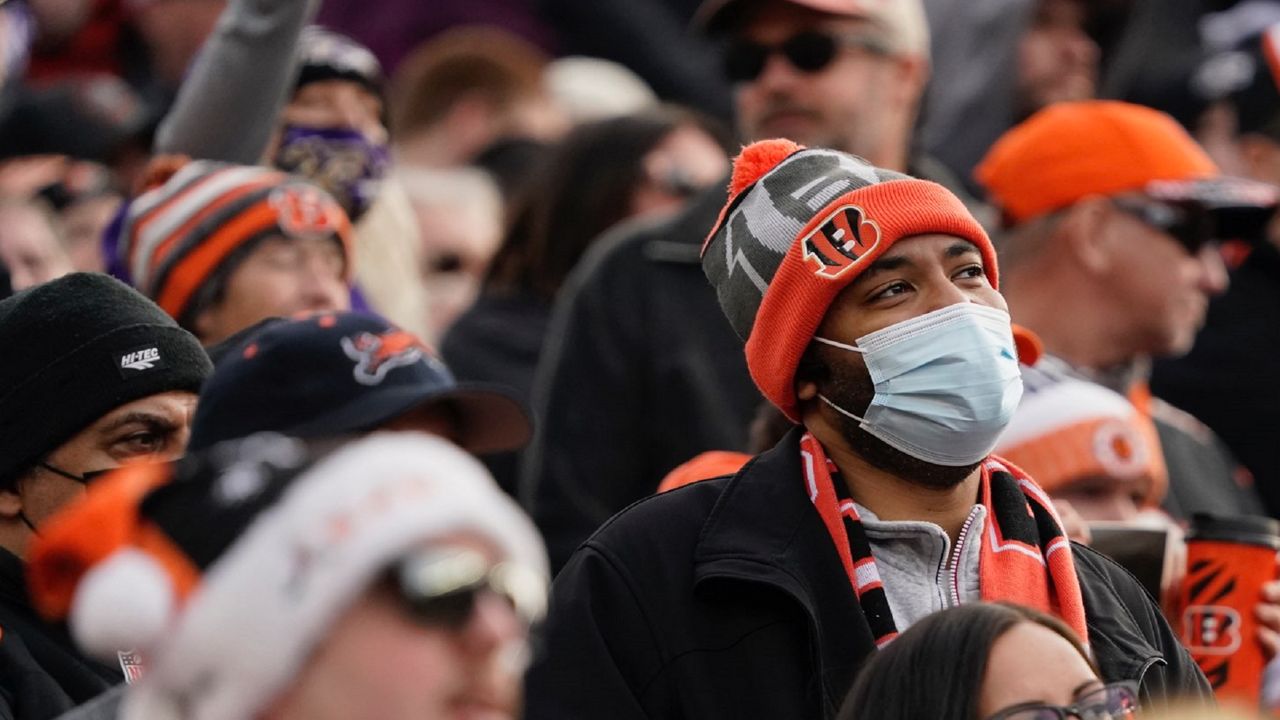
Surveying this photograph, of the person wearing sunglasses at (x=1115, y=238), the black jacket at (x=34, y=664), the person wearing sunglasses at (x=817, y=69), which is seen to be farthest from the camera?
the person wearing sunglasses at (x=1115, y=238)

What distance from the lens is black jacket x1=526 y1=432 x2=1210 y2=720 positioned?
3.84 metres

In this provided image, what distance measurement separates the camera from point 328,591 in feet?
8.36

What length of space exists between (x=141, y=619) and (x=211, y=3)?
6.55 metres

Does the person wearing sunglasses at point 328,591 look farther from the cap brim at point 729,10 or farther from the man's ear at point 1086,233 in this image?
the man's ear at point 1086,233

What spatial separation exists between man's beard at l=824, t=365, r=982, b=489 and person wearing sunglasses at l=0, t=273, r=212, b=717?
4.14 ft

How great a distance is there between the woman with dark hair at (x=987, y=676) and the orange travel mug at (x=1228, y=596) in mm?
1358

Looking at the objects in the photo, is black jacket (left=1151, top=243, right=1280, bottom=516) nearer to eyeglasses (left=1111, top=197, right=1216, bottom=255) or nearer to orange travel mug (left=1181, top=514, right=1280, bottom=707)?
eyeglasses (left=1111, top=197, right=1216, bottom=255)

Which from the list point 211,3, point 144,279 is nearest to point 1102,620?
point 144,279

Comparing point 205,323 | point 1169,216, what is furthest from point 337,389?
point 1169,216

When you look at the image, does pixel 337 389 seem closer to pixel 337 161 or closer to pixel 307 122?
pixel 337 161

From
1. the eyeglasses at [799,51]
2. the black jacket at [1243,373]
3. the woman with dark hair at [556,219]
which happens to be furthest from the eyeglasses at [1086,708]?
the black jacket at [1243,373]

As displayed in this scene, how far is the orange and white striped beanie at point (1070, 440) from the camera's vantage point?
5191 millimetres

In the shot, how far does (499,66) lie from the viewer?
31.4ft

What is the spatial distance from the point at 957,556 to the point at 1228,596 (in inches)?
32.4
